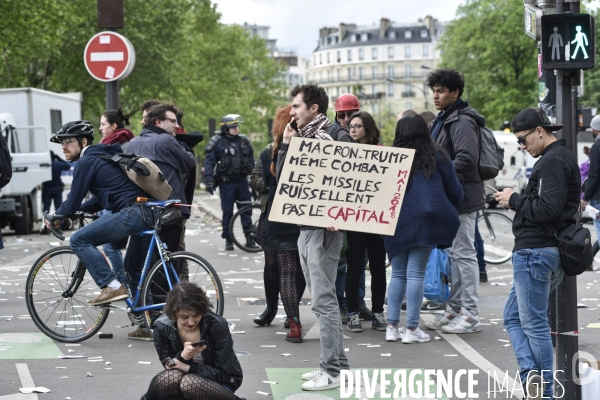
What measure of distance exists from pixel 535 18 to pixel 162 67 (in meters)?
39.9

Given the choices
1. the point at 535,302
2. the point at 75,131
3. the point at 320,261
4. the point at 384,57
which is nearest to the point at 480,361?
the point at 320,261

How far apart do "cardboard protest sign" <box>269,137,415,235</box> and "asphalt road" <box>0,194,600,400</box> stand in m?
1.07

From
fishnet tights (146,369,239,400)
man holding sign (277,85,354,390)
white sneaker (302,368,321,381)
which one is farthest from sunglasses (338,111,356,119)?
fishnet tights (146,369,239,400)

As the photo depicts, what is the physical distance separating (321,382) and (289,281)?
2.01 metres

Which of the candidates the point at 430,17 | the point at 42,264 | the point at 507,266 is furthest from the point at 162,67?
the point at 430,17

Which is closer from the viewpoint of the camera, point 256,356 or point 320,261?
point 320,261

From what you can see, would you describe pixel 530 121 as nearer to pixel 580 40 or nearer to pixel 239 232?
pixel 580 40

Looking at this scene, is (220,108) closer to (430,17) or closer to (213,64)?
(213,64)

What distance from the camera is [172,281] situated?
820 cm

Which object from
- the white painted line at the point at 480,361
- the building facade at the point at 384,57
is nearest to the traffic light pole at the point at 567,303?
the white painted line at the point at 480,361

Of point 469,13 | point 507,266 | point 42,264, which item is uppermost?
point 469,13

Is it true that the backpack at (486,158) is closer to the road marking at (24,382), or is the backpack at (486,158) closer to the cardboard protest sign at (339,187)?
the cardboard protest sign at (339,187)

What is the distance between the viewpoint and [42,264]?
861 centimetres

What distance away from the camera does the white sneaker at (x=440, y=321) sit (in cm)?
915
